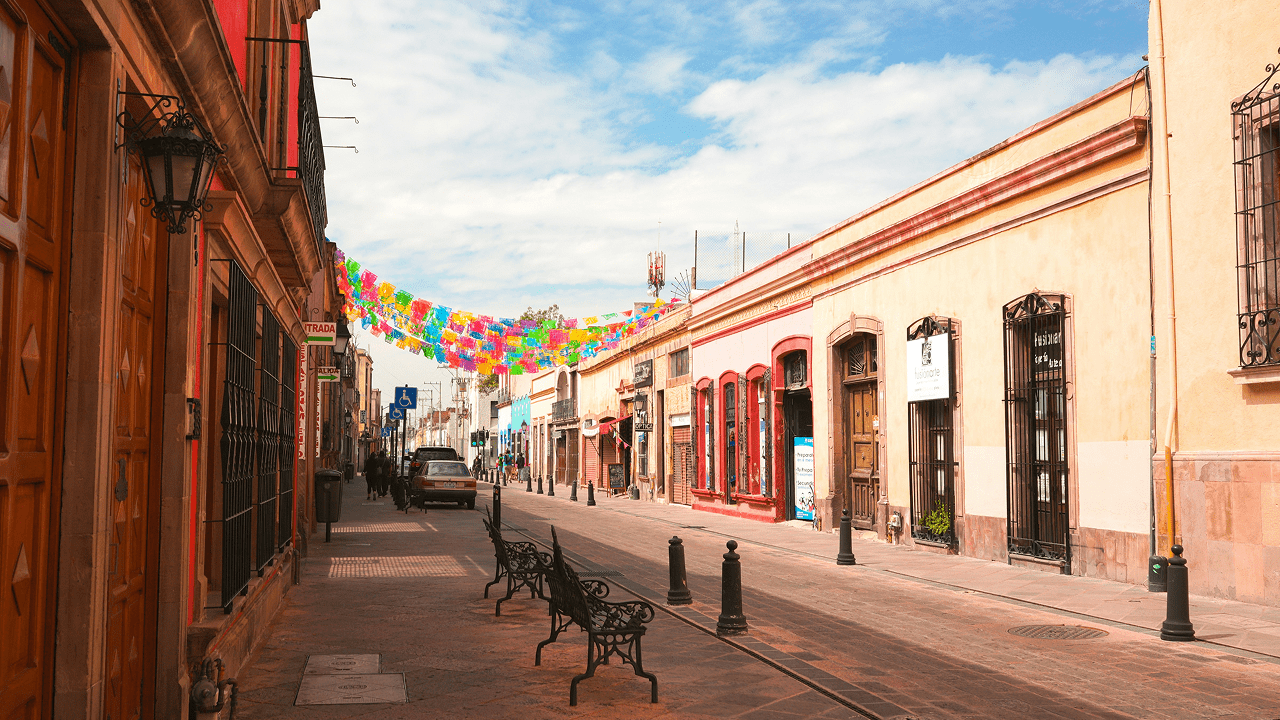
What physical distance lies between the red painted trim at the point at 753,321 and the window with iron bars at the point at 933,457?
16.5ft

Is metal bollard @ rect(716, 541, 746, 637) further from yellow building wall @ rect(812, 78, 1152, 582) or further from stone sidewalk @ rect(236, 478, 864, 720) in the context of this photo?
yellow building wall @ rect(812, 78, 1152, 582)

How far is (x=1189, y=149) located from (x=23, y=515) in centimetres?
1256

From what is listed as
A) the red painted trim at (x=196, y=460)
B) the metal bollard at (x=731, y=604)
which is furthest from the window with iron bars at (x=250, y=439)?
the metal bollard at (x=731, y=604)

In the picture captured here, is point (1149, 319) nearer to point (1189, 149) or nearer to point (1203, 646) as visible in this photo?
point (1189, 149)

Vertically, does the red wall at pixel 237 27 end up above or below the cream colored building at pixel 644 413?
above

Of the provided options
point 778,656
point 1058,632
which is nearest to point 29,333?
point 778,656

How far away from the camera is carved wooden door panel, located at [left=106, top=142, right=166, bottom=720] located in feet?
15.8

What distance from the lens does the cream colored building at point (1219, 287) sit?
1112 cm

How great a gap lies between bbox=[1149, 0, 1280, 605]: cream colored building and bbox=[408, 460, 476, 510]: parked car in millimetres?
21802

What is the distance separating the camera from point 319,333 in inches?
572

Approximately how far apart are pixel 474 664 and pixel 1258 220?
9.52 m

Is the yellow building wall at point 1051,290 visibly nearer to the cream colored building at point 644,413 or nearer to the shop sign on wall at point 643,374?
the cream colored building at point 644,413

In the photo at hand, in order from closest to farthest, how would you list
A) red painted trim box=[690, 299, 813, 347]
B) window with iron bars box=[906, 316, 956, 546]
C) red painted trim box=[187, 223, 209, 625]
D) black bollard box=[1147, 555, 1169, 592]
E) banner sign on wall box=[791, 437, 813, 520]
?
red painted trim box=[187, 223, 209, 625] < black bollard box=[1147, 555, 1169, 592] < window with iron bars box=[906, 316, 956, 546] < banner sign on wall box=[791, 437, 813, 520] < red painted trim box=[690, 299, 813, 347]

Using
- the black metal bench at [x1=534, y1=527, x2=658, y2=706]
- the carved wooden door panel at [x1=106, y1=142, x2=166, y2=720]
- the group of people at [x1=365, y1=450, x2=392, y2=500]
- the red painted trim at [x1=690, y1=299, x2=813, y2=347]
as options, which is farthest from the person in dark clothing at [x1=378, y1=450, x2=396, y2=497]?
the carved wooden door panel at [x1=106, y1=142, x2=166, y2=720]
